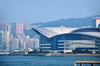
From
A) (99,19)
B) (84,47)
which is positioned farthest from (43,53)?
(99,19)

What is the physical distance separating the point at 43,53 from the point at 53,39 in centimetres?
407

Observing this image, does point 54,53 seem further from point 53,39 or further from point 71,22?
point 71,22

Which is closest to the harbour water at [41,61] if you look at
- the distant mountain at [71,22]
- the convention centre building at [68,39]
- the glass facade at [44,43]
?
the convention centre building at [68,39]

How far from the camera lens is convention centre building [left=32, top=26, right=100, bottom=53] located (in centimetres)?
8238

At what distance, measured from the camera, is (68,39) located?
282 feet

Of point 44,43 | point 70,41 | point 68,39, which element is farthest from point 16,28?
point 70,41

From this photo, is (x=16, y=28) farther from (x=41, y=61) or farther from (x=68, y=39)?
(x=41, y=61)

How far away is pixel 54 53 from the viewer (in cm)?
8356

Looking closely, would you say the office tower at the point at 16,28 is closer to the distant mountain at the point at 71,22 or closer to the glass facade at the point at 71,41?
the distant mountain at the point at 71,22

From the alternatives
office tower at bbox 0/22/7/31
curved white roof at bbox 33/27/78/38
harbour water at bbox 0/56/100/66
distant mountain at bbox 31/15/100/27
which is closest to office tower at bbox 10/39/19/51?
office tower at bbox 0/22/7/31

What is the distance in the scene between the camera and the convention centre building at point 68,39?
82.4 metres

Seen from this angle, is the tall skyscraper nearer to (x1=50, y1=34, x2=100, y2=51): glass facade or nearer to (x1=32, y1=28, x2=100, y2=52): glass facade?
(x1=32, y1=28, x2=100, y2=52): glass facade

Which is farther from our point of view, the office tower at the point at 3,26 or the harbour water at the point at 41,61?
the office tower at the point at 3,26

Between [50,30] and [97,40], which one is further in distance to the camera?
[50,30]
